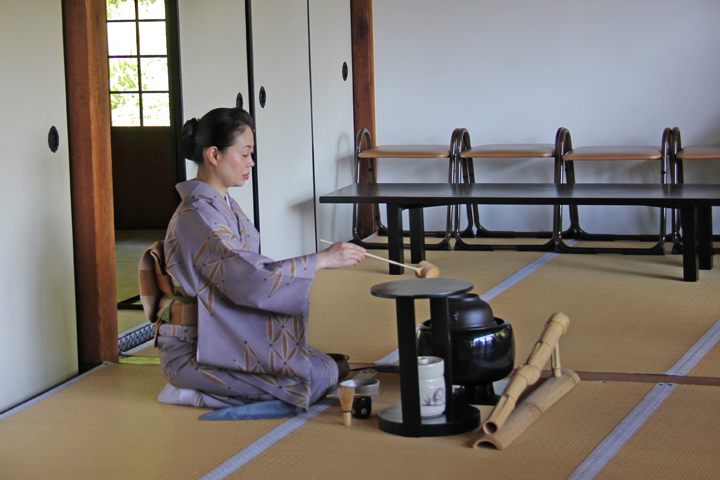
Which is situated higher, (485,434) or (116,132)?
(116,132)

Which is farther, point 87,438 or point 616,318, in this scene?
point 616,318

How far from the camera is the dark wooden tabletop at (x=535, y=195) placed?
12.9 ft

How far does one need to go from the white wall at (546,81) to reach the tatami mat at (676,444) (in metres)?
3.24

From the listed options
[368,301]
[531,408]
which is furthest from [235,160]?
[368,301]

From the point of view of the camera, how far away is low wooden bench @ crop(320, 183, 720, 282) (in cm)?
396

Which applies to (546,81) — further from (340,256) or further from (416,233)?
(340,256)

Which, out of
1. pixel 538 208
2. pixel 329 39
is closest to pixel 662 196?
pixel 538 208

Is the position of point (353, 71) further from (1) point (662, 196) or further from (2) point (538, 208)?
(1) point (662, 196)

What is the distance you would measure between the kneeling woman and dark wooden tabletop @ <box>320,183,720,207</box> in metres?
1.78

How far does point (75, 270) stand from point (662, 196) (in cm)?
256

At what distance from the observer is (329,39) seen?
17.5 feet

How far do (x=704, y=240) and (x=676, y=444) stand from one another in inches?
100

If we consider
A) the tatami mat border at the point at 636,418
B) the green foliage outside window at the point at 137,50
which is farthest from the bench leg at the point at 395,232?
the green foliage outside window at the point at 137,50

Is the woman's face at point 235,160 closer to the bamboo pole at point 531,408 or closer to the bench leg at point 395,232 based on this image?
the bamboo pole at point 531,408
